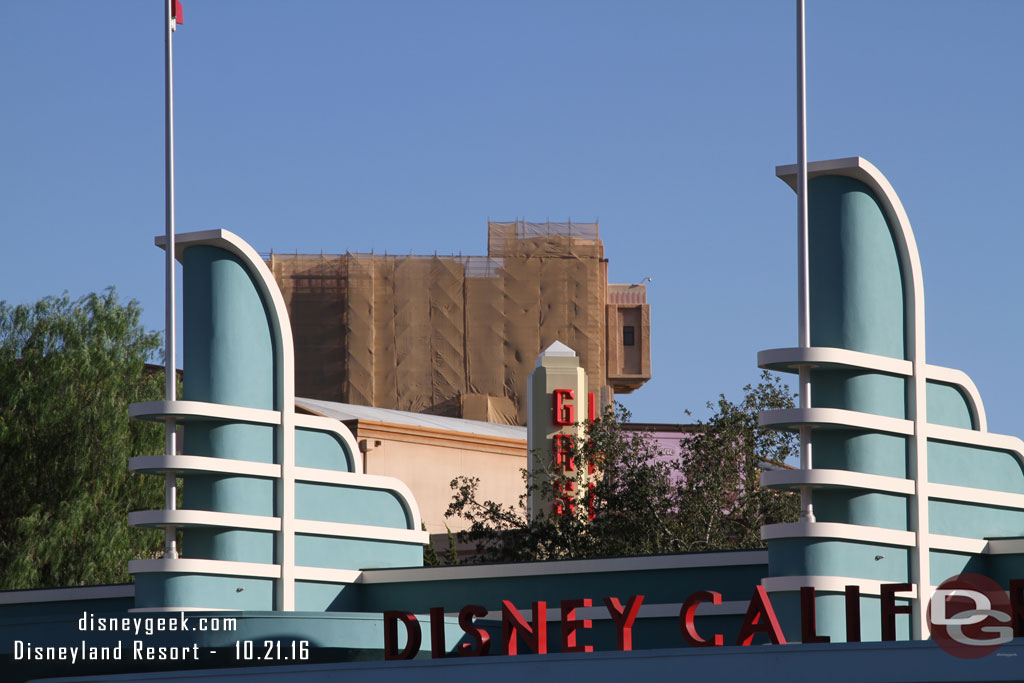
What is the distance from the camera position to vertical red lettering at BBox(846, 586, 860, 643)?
1855 cm

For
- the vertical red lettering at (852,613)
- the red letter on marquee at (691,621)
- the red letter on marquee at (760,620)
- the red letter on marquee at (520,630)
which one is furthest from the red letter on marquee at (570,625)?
the vertical red lettering at (852,613)

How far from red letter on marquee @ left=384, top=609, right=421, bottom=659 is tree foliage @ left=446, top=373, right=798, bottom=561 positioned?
1500cm

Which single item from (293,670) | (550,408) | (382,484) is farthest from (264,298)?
(550,408)

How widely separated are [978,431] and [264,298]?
1131cm

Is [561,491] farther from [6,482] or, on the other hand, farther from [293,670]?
[293,670]

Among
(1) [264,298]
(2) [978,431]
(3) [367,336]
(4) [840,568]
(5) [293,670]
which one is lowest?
(5) [293,670]

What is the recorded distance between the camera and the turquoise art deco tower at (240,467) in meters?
23.9

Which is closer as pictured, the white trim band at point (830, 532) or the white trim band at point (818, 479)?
the white trim band at point (830, 532)

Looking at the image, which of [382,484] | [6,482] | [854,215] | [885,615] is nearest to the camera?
[885,615]

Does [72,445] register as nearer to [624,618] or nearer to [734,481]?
[734,481]

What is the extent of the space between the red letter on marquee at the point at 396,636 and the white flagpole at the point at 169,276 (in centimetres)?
449

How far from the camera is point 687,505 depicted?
116 ft

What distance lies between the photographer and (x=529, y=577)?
82.0 feet

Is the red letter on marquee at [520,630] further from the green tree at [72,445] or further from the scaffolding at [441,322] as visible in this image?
the scaffolding at [441,322]
